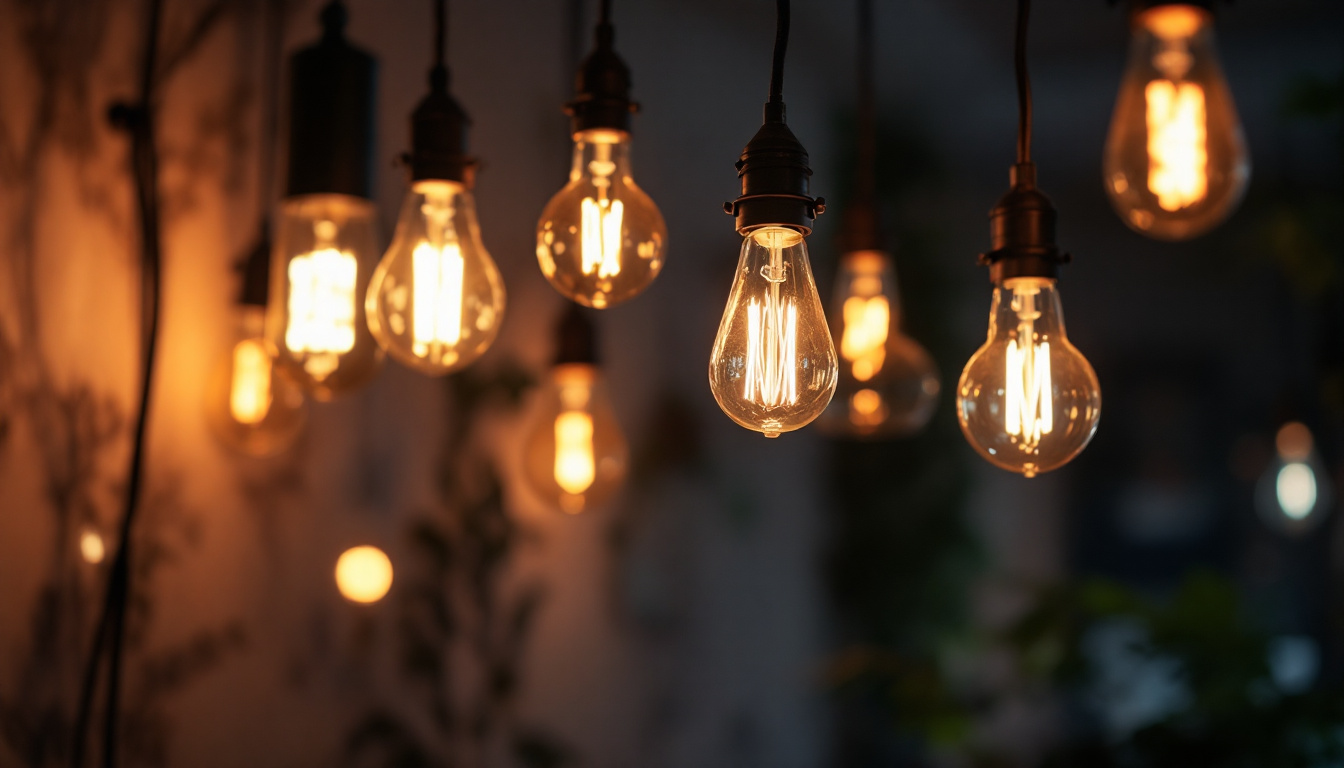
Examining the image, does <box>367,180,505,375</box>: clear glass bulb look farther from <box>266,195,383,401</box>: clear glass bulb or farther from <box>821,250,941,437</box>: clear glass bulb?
<box>821,250,941,437</box>: clear glass bulb

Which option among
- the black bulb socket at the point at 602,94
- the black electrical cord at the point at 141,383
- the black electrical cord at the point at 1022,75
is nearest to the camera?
the black electrical cord at the point at 1022,75

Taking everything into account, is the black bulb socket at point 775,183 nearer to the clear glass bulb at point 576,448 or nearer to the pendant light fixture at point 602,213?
the pendant light fixture at point 602,213

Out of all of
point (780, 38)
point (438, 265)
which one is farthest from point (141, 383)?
point (780, 38)

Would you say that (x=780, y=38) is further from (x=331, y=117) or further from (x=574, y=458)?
(x=574, y=458)

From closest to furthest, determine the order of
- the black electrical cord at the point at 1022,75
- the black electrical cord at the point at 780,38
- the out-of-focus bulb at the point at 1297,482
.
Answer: the black electrical cord at the point at 780,38 < the black electrical cord at the point at 1022,75 < the out-of-focus bulb at the point at 1297,482

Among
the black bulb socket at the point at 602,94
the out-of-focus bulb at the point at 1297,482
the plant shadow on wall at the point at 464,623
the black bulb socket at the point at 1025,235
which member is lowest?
the plant shadow on wall at the point at 464,623

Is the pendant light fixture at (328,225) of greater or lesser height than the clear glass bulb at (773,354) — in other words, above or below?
above

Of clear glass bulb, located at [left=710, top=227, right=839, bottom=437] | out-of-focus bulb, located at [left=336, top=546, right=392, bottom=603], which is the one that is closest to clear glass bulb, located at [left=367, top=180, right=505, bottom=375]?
clear glass bulb, located at [left=710, top=227, right=839, bottom=437]

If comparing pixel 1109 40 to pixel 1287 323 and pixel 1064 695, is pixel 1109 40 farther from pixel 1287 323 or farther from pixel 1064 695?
pixel 1064 695

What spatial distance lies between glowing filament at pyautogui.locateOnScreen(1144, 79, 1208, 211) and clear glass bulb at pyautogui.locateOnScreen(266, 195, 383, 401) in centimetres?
72

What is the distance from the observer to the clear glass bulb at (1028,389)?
0.71 meters

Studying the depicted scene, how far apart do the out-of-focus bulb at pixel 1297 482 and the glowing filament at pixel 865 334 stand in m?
2.16

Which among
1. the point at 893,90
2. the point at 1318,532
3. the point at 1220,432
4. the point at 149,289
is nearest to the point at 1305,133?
the point at 1220,432

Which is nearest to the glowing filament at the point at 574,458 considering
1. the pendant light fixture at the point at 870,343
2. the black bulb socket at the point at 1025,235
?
the pendant light fixture at the point at 870,343
